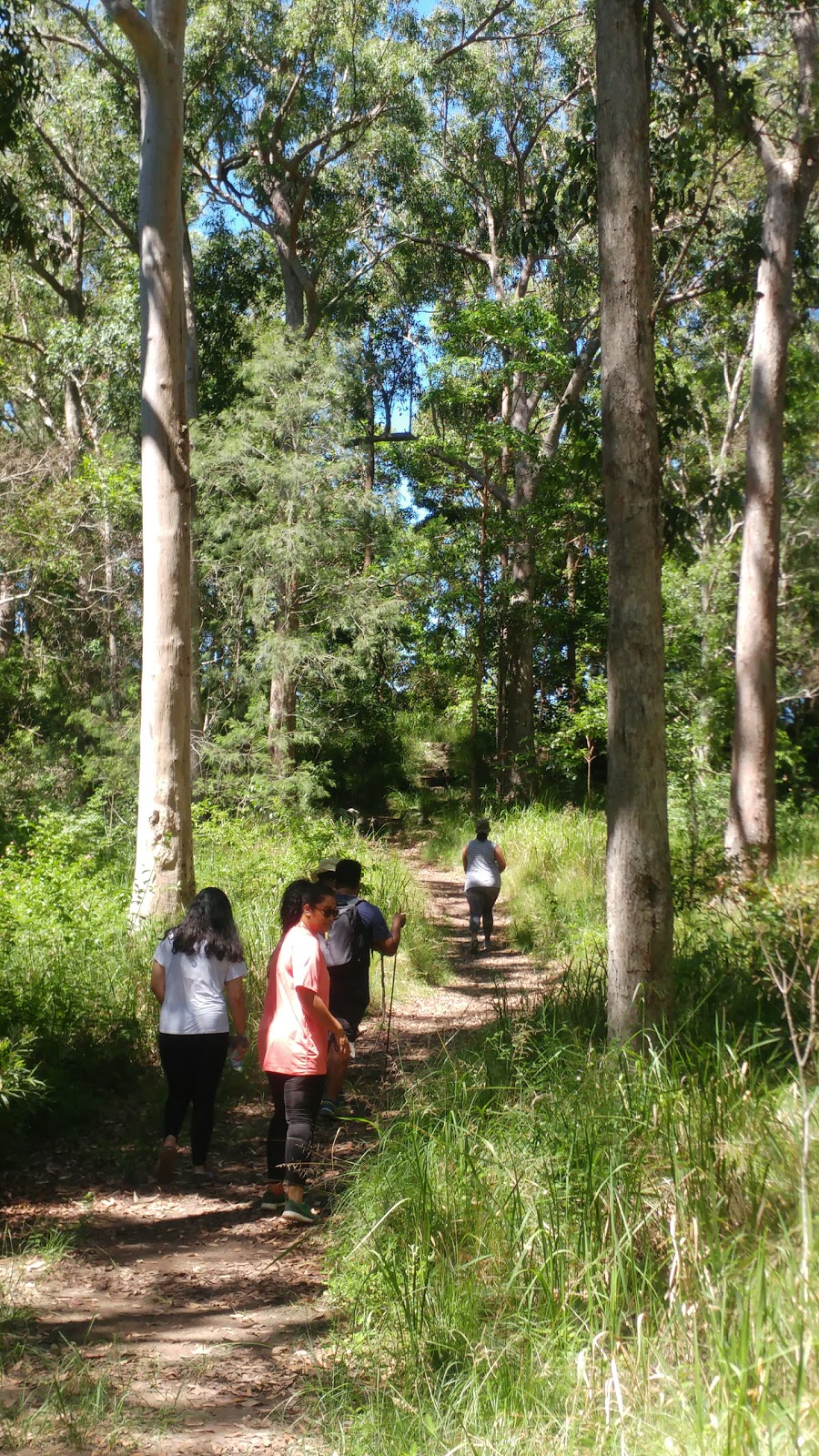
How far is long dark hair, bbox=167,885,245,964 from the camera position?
6.42 meters

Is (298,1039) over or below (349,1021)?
over

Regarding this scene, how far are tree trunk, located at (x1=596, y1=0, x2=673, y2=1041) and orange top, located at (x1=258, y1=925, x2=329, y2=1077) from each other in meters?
1.45

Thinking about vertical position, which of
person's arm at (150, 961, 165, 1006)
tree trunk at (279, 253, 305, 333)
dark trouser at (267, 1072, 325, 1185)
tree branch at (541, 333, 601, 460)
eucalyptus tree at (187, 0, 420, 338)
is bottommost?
dark trouser at (267, 1072, 325, 1185)

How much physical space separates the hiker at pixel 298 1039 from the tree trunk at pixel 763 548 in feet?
26.1

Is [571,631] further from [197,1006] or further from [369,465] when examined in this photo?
[197,1006]

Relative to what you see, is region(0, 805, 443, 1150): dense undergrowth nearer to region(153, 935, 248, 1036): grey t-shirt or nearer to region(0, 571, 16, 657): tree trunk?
region(153, 935, 248, 1036): grey t-shirt

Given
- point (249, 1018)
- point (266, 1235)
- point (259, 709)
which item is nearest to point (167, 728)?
point (249, 1018)

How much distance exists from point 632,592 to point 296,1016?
2.69 metres

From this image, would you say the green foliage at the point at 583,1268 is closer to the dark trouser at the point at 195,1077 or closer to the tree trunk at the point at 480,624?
the dark trouser at the point at 195,1077

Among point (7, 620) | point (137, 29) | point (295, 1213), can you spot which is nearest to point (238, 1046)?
point (295, 1213)

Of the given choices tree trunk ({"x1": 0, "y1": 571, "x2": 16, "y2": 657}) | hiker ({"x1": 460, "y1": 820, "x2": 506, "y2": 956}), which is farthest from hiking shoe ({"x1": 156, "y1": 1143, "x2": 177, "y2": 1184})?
tree trunk ({"x1": 0, "y1": 571, "x2": 16, "y2": 657})

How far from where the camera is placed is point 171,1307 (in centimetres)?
517

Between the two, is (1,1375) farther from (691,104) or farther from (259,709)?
(259,709)

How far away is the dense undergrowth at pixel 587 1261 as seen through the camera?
310 cm
